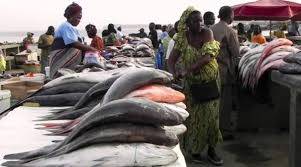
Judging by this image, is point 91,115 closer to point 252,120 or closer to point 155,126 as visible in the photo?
point 155,126

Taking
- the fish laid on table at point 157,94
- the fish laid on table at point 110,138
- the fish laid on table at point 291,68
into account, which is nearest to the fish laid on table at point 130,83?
the fish laid on table at point 157,94

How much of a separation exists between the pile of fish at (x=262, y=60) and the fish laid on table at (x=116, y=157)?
4.69 m

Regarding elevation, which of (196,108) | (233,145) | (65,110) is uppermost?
(65,110)

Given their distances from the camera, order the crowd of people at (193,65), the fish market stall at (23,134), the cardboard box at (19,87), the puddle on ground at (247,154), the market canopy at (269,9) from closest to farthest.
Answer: the fish market stall at (23,134)
the crowd of people at (193,65)
the puddle on ground at (247,154)
the cardboard box at (19,87)
the market canopy at (269,9)

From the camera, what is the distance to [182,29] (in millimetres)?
6719

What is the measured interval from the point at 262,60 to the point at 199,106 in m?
1.77

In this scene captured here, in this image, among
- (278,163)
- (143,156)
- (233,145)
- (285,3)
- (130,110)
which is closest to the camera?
(143,156)

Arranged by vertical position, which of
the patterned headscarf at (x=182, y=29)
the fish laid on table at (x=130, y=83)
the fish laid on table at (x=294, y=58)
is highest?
the patterned headscarf at (x=182, y=29)

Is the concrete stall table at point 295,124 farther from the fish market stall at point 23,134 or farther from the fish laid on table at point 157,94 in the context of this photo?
the fish market stall at point 23,134

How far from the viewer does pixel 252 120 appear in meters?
9.48

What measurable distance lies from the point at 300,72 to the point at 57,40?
3.40 m

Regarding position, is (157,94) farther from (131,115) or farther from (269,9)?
(269,9)

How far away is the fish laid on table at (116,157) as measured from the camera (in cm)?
279

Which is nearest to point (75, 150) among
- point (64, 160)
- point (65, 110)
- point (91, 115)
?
point (64, 160)
